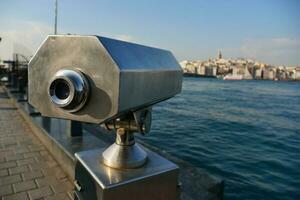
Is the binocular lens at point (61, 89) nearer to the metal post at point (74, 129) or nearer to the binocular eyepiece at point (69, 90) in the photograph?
the binocular eyepiece at point (69, 90)

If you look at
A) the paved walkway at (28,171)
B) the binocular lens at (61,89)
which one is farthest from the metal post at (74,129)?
the binocular lens at (61,89)

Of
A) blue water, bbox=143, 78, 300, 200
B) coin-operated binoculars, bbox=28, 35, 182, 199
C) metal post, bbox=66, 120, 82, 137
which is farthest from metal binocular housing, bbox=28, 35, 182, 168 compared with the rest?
blue water, bbox=143, 78, 300, 200

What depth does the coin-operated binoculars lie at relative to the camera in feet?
2.65

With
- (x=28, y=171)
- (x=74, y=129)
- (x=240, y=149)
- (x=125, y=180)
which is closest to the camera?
(x=125, y=180)

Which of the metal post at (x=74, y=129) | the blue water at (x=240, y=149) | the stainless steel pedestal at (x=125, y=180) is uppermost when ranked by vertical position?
the stainless steel pedestal at (x=125, y=180)

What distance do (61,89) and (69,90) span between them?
7 centimetres

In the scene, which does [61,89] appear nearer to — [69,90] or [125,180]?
[69,90]

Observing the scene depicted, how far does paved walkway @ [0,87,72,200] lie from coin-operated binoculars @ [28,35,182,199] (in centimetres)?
132

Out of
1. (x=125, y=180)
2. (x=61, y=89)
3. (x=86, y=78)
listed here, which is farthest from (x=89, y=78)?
(x=125, y=180)

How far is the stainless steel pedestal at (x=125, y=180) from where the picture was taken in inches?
41.9

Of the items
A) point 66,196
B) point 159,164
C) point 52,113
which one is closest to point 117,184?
point 159,164

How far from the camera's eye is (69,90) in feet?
2.71

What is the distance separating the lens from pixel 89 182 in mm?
1153

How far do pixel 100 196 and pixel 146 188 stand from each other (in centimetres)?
22
